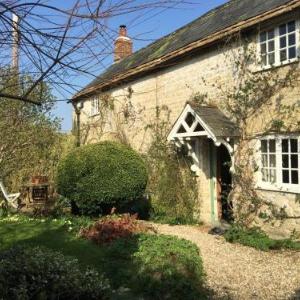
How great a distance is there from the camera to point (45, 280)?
4.73 meters

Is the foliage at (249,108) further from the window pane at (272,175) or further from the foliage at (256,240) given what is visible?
the foliage at (256,240)

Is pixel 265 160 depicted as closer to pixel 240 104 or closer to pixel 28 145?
pixel 240 104

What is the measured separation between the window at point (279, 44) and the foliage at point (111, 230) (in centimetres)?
506

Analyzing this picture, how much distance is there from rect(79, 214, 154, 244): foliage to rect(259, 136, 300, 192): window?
321 cm

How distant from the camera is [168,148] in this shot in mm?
14258

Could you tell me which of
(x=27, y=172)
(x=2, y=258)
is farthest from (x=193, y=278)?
(x=27, y=172)

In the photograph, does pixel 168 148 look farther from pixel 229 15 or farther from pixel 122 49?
pixel 122 49

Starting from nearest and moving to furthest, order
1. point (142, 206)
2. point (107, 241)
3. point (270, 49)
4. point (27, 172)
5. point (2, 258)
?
point (2, 258), point (107, 241), point (270, 49), point (142, 206), point (27, 172)

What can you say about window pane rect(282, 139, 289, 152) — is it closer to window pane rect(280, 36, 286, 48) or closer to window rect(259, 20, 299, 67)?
window rect(259, 20, 299, 67)

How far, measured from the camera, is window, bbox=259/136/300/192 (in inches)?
403

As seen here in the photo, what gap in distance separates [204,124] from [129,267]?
4997mm

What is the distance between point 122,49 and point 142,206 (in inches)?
450

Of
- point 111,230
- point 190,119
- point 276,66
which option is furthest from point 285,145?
point 111,230

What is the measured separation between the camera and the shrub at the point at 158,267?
6402mm
